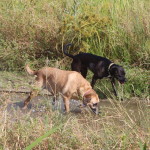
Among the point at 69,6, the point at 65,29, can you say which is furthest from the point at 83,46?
the point at 69,6

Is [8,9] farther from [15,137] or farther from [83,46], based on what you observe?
[15,137]

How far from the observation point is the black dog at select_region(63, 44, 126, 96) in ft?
26.5

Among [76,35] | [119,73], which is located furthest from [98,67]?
[76,35]

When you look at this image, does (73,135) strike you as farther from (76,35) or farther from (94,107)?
(76,35)

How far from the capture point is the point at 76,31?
359 inches

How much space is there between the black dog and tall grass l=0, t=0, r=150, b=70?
69cm

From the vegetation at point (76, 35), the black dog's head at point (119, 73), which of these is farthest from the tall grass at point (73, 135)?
the black dog's head at point (119, 73)

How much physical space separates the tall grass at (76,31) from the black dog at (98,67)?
0.69 metres

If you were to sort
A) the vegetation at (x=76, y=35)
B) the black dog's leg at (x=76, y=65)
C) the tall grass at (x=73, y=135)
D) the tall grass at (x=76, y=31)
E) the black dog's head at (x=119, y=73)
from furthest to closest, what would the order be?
the tall grass at (x=76, y=31) < the vegetation at (x=76, y=35) < the black dog's leg at (x=76, y=65) < the black dog's head at (x=119, y=73) < the tall grass at (x=73, y=135)

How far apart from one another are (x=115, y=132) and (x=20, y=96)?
3.78m

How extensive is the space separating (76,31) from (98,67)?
1250 mm

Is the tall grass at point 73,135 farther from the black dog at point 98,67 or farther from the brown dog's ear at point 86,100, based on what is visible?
the black dog at point 98,67

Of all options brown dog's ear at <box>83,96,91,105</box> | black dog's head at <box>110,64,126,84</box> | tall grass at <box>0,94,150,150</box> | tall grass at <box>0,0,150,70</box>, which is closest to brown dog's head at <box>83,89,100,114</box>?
brown dog's ear at <box>83,96,91,105</box>

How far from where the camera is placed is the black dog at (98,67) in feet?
26.5
